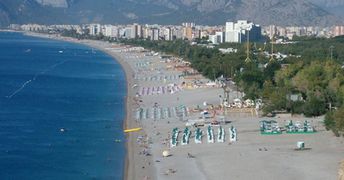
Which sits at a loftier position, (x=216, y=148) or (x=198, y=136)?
(x=198, y=136)

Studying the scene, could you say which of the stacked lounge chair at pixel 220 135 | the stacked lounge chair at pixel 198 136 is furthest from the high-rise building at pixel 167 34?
the stacked lounge chair at pixel 220 135

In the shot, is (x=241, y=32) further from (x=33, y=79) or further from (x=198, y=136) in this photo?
(x=198, y=136)

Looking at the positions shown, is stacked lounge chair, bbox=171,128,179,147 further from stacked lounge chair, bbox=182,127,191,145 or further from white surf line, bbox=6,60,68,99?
white surf line, bbox=6,60,68,99

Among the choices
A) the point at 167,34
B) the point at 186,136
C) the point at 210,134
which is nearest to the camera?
the point at 186,136

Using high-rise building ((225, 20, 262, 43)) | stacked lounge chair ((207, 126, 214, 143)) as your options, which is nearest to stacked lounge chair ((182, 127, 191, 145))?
stacked lounge chair ((207, 126, 214, 143))

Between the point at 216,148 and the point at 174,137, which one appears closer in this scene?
the point at 216,148

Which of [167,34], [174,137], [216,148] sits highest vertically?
[167,34]

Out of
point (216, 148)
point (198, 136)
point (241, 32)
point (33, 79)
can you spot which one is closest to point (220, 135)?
point (198, 136)
